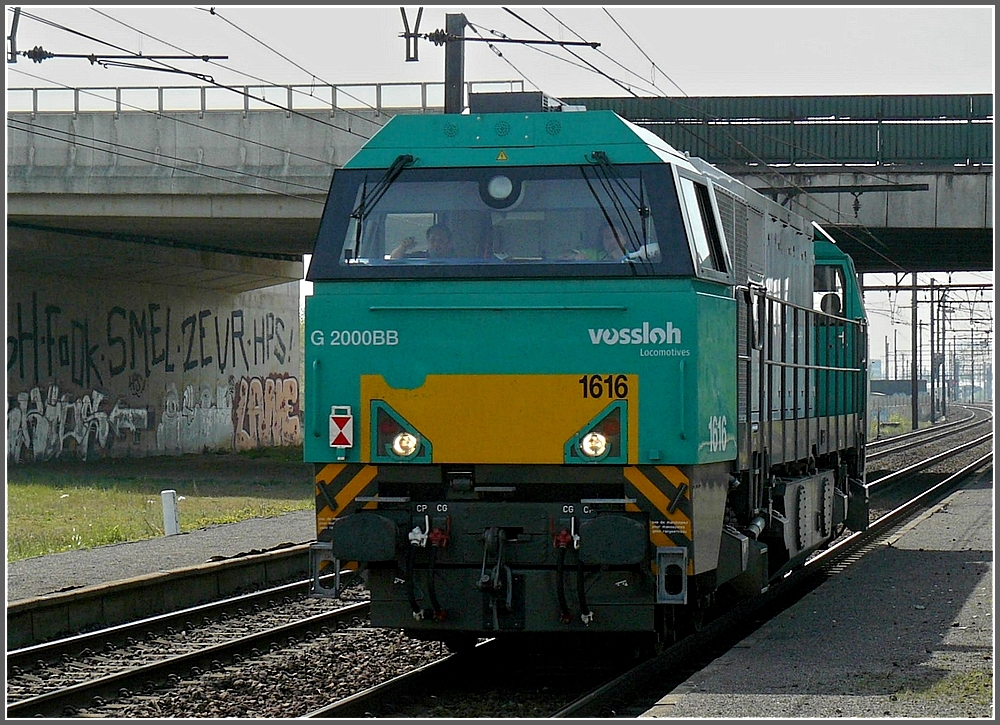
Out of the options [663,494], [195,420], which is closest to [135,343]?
[195,420]

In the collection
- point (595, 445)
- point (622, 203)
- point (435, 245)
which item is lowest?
point (595, 445)

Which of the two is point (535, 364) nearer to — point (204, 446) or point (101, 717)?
point (101, 717)

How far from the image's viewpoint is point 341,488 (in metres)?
9.29

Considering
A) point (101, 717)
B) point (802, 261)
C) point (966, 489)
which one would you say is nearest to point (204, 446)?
point (966, 489)

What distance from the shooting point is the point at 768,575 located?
12.3 m

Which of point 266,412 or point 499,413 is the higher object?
point 499,413

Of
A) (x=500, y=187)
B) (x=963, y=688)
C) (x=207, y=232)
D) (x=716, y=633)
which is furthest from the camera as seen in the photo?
(x=207, y=232)

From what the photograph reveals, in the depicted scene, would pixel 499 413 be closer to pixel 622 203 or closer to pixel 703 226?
pixel 622 203

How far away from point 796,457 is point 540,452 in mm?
4708

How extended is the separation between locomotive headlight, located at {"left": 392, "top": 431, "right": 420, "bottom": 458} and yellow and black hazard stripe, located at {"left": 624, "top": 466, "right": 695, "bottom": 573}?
4.61 ft

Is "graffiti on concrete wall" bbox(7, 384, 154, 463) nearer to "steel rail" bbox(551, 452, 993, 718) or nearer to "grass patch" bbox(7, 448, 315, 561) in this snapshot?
"grass patch" bbox(7, 448, 315, 561)

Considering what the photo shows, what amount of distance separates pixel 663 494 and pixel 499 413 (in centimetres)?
119

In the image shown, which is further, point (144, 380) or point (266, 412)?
point (266, 412)

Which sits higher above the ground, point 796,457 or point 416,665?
point 796,457
